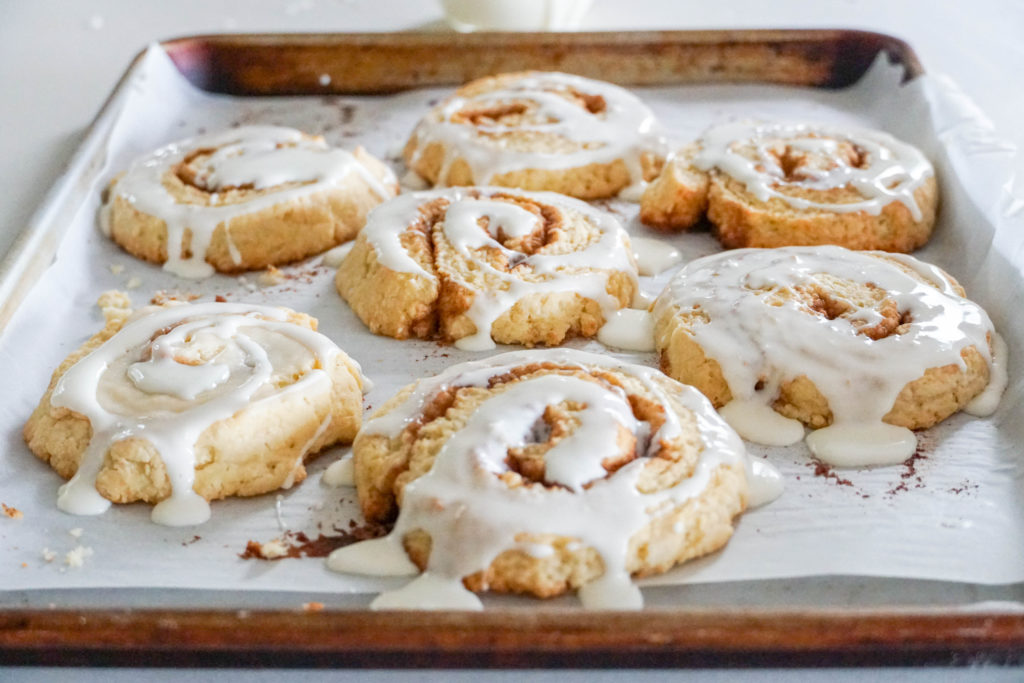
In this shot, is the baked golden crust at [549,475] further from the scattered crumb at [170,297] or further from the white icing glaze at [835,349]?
the scattered crumb at [170,297]

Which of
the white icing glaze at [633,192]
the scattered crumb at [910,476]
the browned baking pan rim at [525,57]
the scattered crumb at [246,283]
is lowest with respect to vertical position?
the scattered crumb at [246,283]

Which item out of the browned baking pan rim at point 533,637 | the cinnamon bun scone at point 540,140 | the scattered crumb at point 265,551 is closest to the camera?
the browned baking pan rim at point 533,637

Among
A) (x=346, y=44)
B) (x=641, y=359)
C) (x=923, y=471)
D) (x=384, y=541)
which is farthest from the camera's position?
(x=346, y=44)

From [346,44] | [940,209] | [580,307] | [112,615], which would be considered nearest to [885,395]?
[580,307]

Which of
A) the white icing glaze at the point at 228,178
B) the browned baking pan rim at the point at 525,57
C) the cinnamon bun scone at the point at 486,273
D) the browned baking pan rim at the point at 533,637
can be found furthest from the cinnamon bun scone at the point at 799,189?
the browned baking pan rim at the point at 533,637

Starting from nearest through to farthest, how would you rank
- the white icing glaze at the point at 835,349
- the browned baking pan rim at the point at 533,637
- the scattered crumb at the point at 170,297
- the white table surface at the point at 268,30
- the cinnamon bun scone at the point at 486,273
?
1. the browned baking pan rim at the point at 533,637
2. the white icing glaze at the point at 835,349
3. the cinnamon bun scone at the point at 486,273
4. the scattered crumb at the point at 170,297
5. the white table surface at the point at 268,30

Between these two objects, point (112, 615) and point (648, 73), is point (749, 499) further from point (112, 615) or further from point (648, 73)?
point (648, 73)

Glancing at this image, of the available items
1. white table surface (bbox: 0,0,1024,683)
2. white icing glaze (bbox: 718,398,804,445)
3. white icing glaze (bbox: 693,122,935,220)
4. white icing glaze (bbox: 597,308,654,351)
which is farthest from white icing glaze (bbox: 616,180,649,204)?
white table surface (bbox: 0,0,1024,683)

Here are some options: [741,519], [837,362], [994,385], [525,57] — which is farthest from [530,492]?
[525,57]
